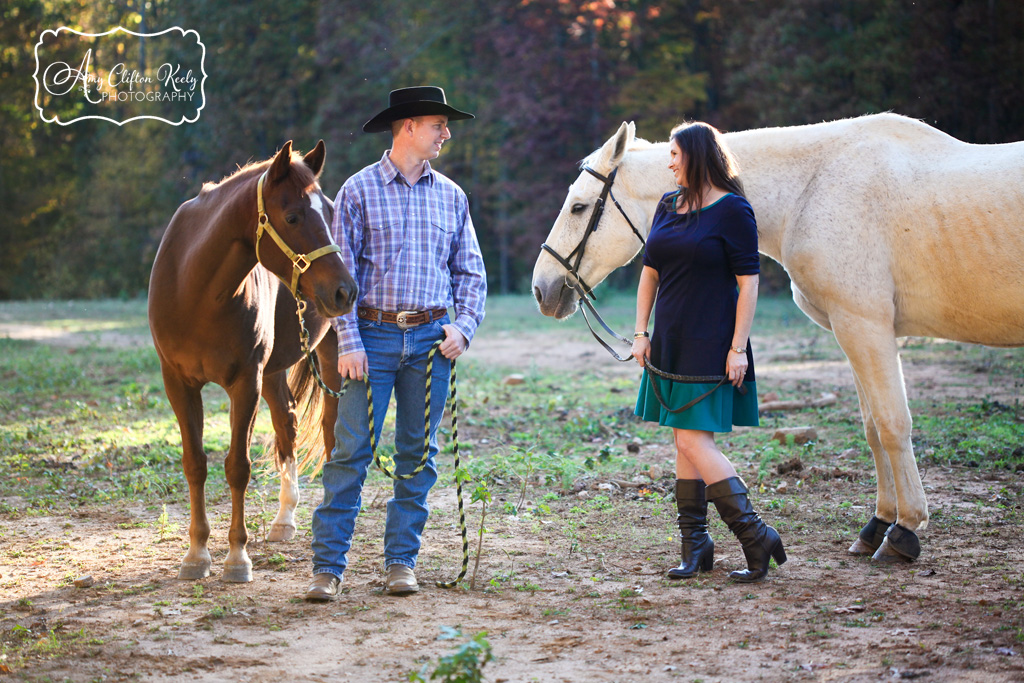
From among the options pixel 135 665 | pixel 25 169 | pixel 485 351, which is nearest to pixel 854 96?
pixel 485 351

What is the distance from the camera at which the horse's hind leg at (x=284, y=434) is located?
17.2 feet

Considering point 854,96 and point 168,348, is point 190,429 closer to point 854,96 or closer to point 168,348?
point 168,348

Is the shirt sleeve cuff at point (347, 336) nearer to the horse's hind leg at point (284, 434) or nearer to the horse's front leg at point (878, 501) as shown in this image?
the horse's hind leg at point (284, 434)

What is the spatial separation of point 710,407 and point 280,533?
257 cm

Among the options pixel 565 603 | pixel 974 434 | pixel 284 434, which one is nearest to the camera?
pixel 565 603

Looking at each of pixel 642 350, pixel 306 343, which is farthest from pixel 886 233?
pixel 306 343

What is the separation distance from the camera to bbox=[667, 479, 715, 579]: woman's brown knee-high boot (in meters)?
4.06

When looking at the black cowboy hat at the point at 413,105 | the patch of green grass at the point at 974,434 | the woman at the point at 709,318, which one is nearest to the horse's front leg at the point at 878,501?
the woman at the point at 709,318

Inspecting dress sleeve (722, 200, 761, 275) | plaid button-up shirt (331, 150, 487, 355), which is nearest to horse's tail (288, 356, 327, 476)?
plaid button-up shirt (331, 150, 487, 355)

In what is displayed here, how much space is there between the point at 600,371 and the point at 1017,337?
7221 millimetres

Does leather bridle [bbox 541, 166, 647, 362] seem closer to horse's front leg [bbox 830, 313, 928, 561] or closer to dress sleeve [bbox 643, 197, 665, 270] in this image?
dress sleeve [bbox 643, 197, 665, 270]

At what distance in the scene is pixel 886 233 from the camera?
168 inches

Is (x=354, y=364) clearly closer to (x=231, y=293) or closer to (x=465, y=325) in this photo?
(x=465, y=325)

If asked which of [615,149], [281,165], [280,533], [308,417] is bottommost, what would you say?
[280,533]
